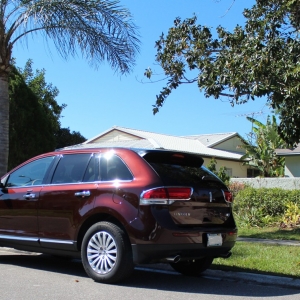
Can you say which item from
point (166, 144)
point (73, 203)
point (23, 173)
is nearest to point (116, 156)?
point (73, 203)

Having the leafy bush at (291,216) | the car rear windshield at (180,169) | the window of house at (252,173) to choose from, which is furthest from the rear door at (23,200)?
the window of house at (252,173)

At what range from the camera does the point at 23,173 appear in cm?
810

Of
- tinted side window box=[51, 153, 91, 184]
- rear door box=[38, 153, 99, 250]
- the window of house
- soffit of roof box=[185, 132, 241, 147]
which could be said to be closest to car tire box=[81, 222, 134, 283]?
rear door box=[38, 153, 99, 250]

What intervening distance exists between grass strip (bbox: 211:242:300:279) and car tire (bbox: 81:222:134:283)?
6.56 feet

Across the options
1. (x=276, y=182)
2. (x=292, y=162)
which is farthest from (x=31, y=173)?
(x=292, y=162)

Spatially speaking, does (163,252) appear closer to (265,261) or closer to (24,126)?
(265,261)

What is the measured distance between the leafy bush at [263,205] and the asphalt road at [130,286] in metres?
7.06

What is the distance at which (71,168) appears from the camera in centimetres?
743

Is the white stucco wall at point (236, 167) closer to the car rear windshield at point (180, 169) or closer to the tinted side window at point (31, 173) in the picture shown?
the tinted side window at point (31, 173)

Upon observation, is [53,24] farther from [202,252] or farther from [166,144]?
[166,144]

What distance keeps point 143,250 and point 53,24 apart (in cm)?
773

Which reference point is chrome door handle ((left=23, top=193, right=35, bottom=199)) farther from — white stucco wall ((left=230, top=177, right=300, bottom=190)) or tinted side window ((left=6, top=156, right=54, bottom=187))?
white stucco wall ((left=230, top=177, right=300, bottom=190))

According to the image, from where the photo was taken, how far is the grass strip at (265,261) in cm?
750

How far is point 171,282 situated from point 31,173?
2.82 metres
